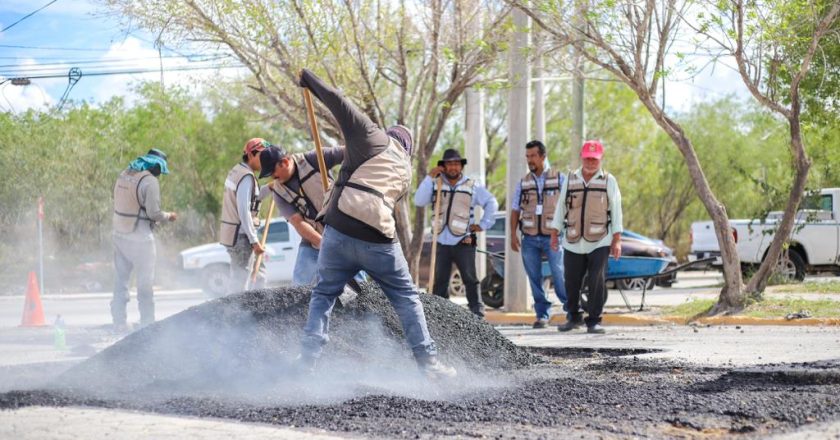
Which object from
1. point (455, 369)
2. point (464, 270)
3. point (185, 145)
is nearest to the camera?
point (455, 369)

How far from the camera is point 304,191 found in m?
7.71

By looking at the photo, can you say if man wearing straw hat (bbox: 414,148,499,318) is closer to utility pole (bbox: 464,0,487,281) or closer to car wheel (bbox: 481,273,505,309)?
utility pole (bbox: 464,0,487,281)

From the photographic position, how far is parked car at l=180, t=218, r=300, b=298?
66.3 feet

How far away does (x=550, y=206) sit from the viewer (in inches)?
436

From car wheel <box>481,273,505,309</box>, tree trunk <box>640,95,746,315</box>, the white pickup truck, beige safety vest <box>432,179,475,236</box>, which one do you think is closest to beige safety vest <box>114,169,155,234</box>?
beige safety vest <box>432,179,475,236</box>

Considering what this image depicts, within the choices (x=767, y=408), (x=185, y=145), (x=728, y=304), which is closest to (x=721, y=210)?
(x=728, y=304)

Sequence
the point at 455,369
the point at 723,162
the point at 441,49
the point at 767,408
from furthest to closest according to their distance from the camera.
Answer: the point at 723,162 < the point at 441,49 < the point at 455,369 < the point at 767,408

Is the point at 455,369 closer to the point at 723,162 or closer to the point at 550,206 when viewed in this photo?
the point at 550,206

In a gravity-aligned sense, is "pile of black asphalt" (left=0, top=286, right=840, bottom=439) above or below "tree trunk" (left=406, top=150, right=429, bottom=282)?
below

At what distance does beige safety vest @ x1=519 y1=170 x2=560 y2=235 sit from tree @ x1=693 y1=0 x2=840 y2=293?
8.47ft

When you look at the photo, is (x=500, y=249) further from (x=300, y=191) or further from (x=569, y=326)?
(x=300, y=191)

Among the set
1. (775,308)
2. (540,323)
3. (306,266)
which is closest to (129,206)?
(306,266)

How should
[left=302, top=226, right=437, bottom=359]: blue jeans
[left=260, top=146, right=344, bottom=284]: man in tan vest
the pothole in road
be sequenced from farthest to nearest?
the pothole in road < [left=260, top=146, right=344, bottom=284]: man in tan vest < [left=302, top=226, right=437, bottom=359]: blue jeans

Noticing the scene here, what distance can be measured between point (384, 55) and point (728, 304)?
631 cm
